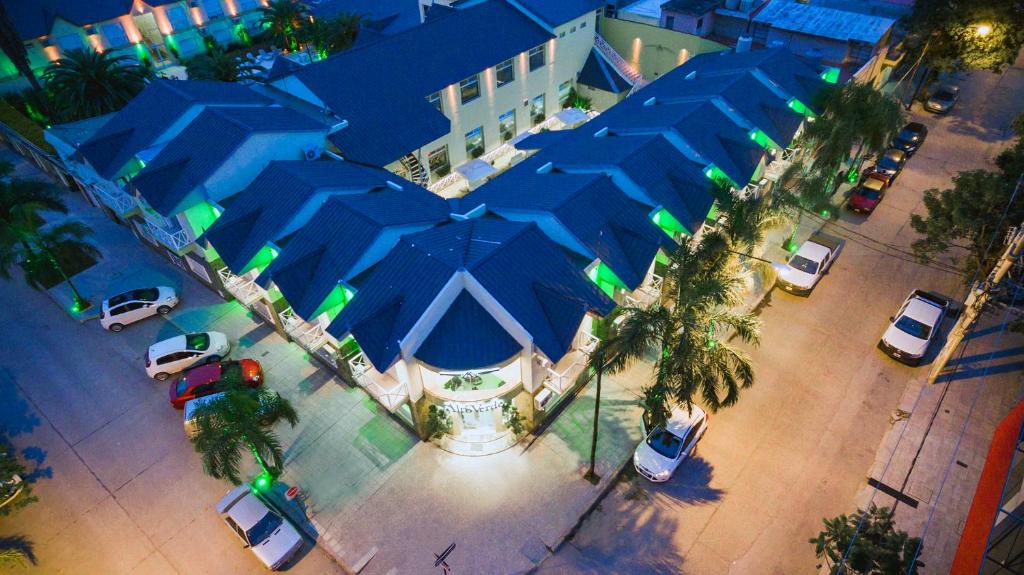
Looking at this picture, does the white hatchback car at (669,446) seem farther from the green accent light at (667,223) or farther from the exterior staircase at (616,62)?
the exterior staircase at (616,62)

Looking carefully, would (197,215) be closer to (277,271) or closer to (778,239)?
(277,271)

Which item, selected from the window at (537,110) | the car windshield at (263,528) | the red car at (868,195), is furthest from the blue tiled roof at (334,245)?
the red car at (868,195)

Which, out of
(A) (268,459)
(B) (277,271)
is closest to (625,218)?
(B) (277,271)

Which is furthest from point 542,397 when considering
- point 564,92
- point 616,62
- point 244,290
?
point 616,62

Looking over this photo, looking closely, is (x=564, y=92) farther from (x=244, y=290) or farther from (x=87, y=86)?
(x=87, y=86)

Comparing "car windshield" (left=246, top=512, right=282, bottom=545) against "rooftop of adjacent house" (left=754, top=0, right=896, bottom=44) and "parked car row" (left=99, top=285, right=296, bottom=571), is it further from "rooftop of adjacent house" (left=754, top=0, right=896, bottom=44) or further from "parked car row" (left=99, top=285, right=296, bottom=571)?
"rooftop of adjacent house" (left=754, top=0, right=896, bottom=44)

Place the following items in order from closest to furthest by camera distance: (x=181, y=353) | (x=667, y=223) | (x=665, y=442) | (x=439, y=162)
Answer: (x=665, y=442) < (x=667, y=223) < (x=181, y=353) < (x=439, y=162)
